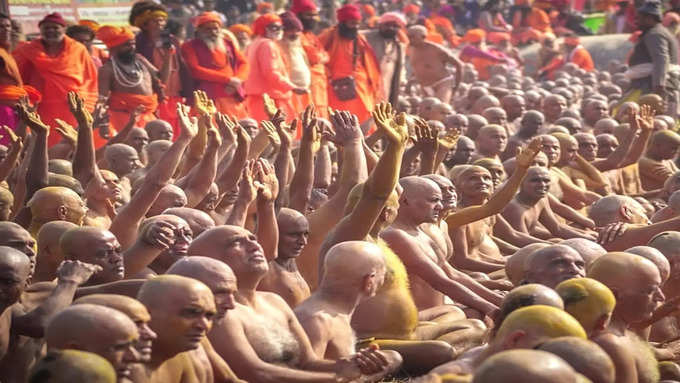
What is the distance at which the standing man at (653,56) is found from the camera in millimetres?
17703

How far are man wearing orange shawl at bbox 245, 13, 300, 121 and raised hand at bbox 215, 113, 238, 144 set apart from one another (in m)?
4.67

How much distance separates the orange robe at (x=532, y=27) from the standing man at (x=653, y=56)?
10.7 meters

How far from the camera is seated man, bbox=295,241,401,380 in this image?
6.50 meters

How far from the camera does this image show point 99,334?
4.79 m

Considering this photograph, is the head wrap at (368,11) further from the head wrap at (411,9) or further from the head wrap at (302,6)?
the head wrap at (302,6)

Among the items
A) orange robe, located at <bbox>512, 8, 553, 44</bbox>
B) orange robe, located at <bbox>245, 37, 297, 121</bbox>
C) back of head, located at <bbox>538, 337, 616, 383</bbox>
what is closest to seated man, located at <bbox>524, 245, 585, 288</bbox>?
back of head, located at <bbox>538, 337, 616, 383</bbox>

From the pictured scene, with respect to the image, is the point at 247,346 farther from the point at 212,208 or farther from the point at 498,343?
the point at 212,208

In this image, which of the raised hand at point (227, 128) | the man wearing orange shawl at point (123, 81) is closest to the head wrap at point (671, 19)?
the man wearing orange shawl at point (123, 81)

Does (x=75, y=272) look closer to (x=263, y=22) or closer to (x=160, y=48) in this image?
(x=160, y=48)

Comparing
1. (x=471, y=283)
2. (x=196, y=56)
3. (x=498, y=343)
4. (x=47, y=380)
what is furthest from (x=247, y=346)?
(x=196, y=56)

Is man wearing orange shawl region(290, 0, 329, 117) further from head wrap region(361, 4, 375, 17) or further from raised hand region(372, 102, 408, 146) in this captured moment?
head wrap region(361, 4, 375, 17)

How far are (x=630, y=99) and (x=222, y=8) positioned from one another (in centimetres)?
1121

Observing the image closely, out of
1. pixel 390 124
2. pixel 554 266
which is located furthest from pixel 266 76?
pixel 554 266

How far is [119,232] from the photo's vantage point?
7.69 m
